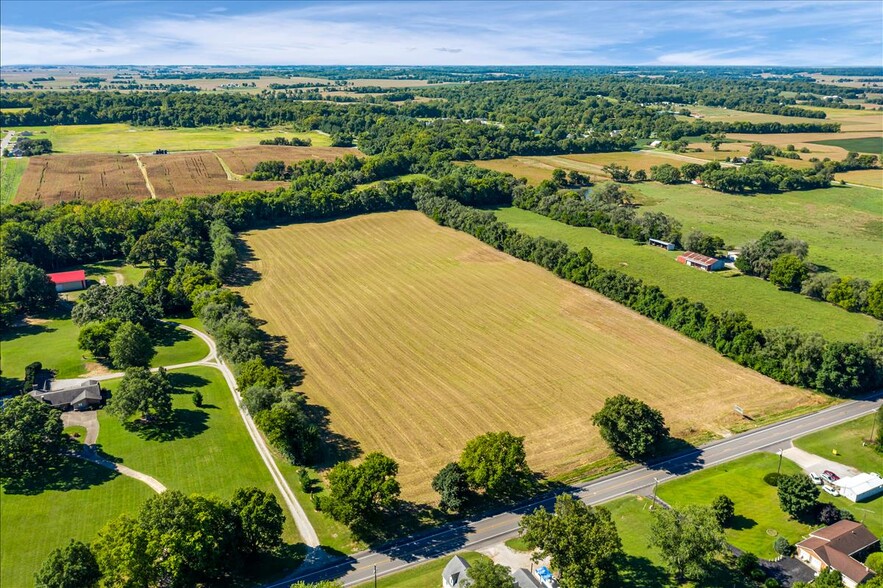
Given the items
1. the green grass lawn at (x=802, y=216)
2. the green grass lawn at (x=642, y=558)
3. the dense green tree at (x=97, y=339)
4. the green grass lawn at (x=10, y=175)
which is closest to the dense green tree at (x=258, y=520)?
the green grass lawn at (x=642, y=558)

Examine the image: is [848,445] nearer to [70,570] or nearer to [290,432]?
[290,432]

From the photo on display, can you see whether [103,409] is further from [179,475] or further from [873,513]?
[873,513]

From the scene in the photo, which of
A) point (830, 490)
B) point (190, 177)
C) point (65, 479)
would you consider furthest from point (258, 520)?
point (190, 177)

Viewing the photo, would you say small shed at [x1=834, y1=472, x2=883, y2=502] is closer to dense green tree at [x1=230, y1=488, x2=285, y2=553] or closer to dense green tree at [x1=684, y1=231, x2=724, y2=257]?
dense green tree at [x1=230, y1=488, x2=285, y2=553]

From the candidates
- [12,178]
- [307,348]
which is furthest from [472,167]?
[12,178]

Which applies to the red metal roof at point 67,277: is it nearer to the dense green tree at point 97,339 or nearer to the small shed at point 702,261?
the dense green tree at point 97,339

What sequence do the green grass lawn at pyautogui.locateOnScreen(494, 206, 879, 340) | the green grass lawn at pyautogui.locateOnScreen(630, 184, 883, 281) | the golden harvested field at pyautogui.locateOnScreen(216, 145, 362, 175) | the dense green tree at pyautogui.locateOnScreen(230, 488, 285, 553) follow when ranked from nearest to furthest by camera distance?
1. the dense green tree at pyautogui.locateOnScreen(230, 488, 285, 553)
2. the green grass lawn at pyautogui.locateOnScreen(494, 206, 879, 340)
3. the green grass lawn at pyautogui.locateOnScreen(630, 184, 883, 281)
4. the golden harvested field at pyautogui.locateOnScreen(216, 145, 362, 175)

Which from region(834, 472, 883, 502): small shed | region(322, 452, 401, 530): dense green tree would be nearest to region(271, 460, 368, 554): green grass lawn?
region(322, 452, 401, 530): dense green tree
